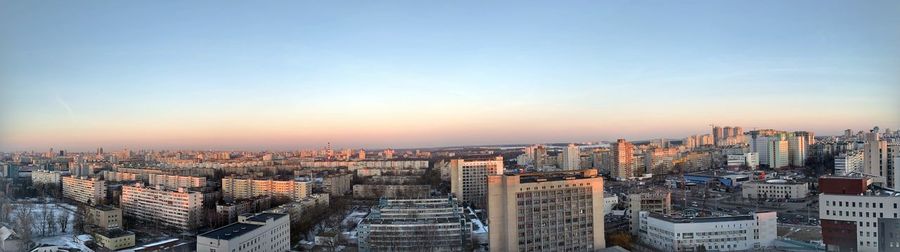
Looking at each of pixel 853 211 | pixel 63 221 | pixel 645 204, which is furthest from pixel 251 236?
pixel 853 211

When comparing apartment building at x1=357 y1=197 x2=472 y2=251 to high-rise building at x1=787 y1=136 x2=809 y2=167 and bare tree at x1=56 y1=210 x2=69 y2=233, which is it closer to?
bare tree at x1=56 y1=210 x2=69 y2=233

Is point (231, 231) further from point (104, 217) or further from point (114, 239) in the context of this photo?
point (104, 217)

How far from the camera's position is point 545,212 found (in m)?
4.46

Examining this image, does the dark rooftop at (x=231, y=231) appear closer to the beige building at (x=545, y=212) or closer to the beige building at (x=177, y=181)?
the beige building at (x=545, y=212)

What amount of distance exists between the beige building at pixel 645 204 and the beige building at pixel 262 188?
564cm

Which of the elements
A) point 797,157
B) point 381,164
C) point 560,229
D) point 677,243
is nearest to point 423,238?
point 560,229

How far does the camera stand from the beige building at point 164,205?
24.3 feet

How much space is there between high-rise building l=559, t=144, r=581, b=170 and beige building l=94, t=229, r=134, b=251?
10.8 m

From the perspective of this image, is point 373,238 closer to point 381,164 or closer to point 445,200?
point 445,200

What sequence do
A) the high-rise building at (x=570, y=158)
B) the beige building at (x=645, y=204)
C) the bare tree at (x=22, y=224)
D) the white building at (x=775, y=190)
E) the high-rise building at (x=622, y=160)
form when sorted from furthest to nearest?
the high-rise building at (x=570, y=158)
the high-rise building at (x=622, y=160)
the white building at (x=775, y=190)
the beige building at (x=645, y=204)
the bare tree at (x=22, y=224)

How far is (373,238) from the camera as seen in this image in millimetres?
5465

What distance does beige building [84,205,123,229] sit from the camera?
6742 millimetres

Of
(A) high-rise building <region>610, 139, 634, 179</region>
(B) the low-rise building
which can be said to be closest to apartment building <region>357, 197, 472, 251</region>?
(B) the low-rise building

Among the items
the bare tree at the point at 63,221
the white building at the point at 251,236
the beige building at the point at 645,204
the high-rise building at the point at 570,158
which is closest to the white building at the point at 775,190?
the beige building at the point at 645,204
